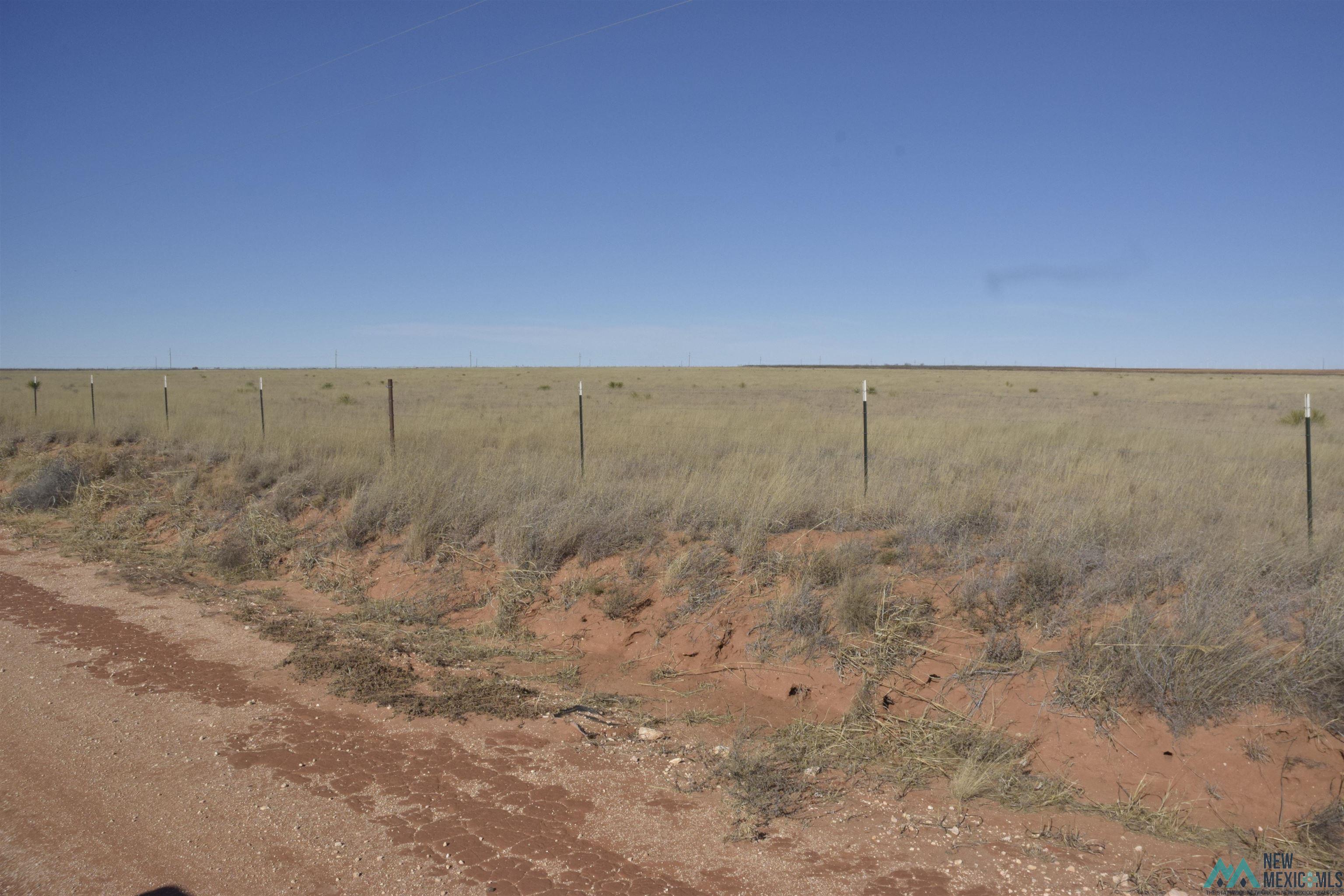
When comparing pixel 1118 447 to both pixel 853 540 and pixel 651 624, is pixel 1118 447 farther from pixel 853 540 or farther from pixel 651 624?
pixel 651 624

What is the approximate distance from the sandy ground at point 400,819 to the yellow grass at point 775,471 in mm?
3752

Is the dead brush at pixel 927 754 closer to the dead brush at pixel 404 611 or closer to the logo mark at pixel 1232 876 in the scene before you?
the logo mark at pixel 1232 876

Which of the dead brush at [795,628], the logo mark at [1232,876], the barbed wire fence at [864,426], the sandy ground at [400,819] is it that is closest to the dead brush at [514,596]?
the sandy ground at [400,819]

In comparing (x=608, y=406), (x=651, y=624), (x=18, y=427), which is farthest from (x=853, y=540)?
(x=608, y=406)

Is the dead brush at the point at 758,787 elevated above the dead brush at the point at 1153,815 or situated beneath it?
Result: elevated above

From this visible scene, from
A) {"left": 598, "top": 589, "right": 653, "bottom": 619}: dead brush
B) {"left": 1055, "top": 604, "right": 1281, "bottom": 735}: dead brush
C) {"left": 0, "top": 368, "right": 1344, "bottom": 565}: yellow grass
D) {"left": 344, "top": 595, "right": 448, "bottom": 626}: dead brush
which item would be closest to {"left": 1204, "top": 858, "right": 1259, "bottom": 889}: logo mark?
{"left": 1055, "top": 604, "right": 1281, "bottom": 735}: dead brush

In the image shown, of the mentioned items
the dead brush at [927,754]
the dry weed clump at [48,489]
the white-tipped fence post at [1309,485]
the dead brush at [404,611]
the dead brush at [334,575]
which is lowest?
the dead brush at [927,754]

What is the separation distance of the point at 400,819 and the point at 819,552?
4.90 metres

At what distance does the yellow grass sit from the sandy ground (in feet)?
12.3

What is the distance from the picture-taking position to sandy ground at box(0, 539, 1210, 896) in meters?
4.07

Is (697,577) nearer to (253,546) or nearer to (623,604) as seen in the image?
(623,604)

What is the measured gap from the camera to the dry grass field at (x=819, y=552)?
231 inches

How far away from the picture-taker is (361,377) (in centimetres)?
8269

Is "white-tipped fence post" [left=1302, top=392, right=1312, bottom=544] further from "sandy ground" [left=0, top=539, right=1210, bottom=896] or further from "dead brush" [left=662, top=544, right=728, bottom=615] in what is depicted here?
"dead brush" [left=662, top=544, right=728, bottom=615]
